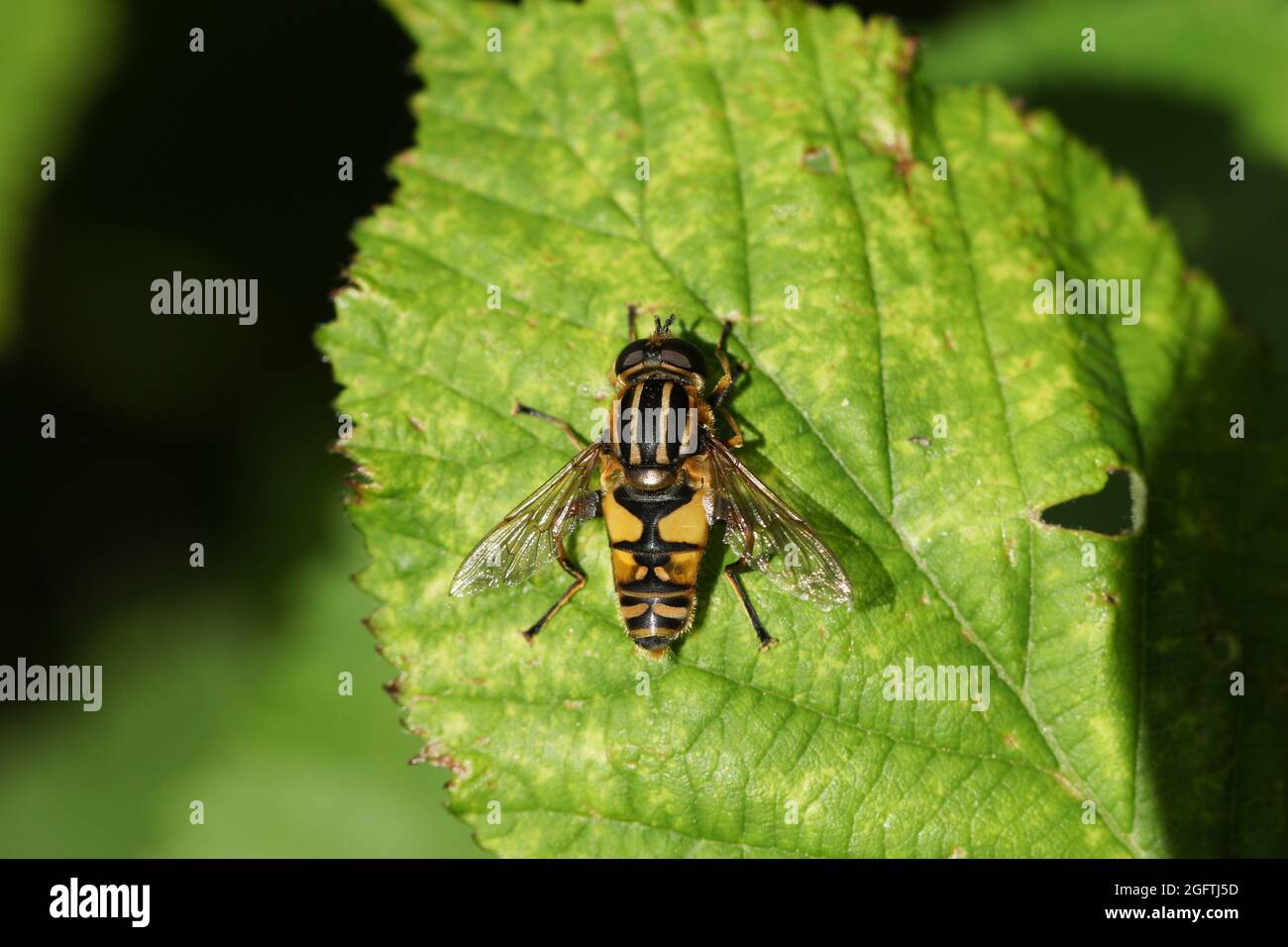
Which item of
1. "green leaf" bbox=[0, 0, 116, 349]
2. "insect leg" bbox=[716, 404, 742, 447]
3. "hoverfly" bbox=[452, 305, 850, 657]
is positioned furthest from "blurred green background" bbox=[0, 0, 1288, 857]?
"insect leg" bbox=[716, 404, 742, 447]

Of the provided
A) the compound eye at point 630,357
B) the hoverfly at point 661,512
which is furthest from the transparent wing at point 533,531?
the compound eye at point 630,357

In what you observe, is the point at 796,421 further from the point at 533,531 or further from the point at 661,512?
the point at 533,531

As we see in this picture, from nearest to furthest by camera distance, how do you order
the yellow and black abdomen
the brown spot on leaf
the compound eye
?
the yellow and black abdomen < the compound eye < the brown spot on leaf

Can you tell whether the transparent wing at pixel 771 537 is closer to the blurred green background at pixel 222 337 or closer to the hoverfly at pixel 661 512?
the hoverfly at pixel 661 512

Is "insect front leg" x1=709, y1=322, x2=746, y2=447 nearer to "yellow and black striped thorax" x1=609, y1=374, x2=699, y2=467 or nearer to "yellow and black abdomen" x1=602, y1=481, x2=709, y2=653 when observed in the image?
"yellow and black striped thorax" x1=609, y1=374, x2=699, y2=467

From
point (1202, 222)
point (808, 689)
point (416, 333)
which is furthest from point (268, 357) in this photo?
point (1202, 222)

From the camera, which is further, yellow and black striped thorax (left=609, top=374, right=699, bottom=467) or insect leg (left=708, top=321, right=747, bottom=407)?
insect leg (left=708, top=321, right=747, bottom=407)
